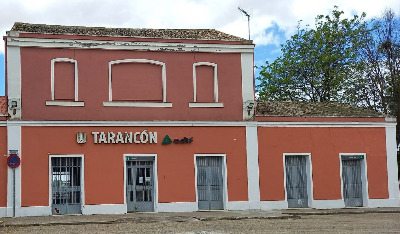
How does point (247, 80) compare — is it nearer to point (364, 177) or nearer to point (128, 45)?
point (128, 45)

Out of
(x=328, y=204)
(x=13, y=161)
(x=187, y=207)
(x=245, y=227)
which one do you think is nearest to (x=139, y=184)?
(x=187, y=207)

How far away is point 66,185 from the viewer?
22469 mm

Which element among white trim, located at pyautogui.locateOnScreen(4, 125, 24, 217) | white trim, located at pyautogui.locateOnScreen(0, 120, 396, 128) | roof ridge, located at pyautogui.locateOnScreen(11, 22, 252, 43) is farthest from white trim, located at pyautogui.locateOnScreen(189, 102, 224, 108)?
white trim, located at pyautogui.locateOnScreen(4, 125, 24, 217)

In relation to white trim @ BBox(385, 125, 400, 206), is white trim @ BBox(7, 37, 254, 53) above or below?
above

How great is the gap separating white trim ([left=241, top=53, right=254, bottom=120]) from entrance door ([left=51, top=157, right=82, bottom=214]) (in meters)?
7.14

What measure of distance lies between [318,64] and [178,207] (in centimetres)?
2021

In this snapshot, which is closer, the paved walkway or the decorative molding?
the paved walkway

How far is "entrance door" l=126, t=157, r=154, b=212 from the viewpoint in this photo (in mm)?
23078

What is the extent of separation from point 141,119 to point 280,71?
2001 cm

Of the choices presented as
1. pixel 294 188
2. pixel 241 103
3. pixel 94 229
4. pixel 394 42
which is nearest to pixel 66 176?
pixel 94 229

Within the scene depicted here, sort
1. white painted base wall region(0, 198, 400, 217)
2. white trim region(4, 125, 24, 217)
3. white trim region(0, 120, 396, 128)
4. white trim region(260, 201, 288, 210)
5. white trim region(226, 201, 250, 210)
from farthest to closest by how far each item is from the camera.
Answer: white trim region(260, 201, 288, 210) < white trim region(226, 201, 250, 210) < white trim region(0, 120, 396, 128) < white painted base wall region(0, 198, 400, 217) < white trim region(4, 125, 24, 217)

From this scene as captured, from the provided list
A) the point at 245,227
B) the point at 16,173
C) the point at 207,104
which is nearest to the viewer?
the point at 245,227

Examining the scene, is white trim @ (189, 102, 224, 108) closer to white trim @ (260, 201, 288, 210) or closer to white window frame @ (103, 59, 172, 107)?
white window frame @ (103, 59, 172, 107)

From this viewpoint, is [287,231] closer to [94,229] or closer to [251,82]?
[94,229]
